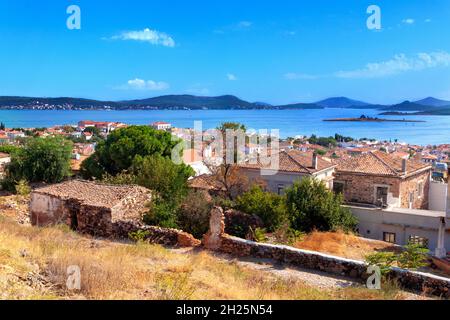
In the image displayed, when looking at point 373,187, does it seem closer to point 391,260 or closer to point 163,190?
point 163,190

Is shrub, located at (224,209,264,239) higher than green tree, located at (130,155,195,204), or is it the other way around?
green tree, located at (130,155,195,204)

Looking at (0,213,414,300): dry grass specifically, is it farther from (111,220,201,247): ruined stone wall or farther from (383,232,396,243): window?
(383,232,396,243): window

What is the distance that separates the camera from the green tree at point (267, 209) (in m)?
17.8

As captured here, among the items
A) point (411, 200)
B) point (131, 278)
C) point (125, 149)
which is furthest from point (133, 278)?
point (411, 200)

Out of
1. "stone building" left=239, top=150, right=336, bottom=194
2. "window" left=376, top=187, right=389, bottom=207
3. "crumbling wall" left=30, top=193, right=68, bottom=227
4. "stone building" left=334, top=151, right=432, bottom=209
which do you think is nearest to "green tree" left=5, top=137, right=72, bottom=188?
"crumbling wall" left=30, top=193, right=68, bottom=227

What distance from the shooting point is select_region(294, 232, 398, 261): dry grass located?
15.7m

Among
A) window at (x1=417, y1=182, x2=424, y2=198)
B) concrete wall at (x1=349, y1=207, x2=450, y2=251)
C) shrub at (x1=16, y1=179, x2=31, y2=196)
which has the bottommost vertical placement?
concrete wall at (x1=349, y1=207, x2=450, y2=251)

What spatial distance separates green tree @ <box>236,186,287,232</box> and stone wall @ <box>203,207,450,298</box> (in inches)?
167

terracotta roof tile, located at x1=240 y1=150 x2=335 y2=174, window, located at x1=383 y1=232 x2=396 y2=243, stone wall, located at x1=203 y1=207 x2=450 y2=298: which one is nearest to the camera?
stone wall, located at x1=203 y1=207 x2=450 y2=298

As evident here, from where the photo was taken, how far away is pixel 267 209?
1792 cm

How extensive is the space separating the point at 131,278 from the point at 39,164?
21.6 metres

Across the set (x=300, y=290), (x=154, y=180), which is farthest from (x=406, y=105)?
(x=300, y=290)
